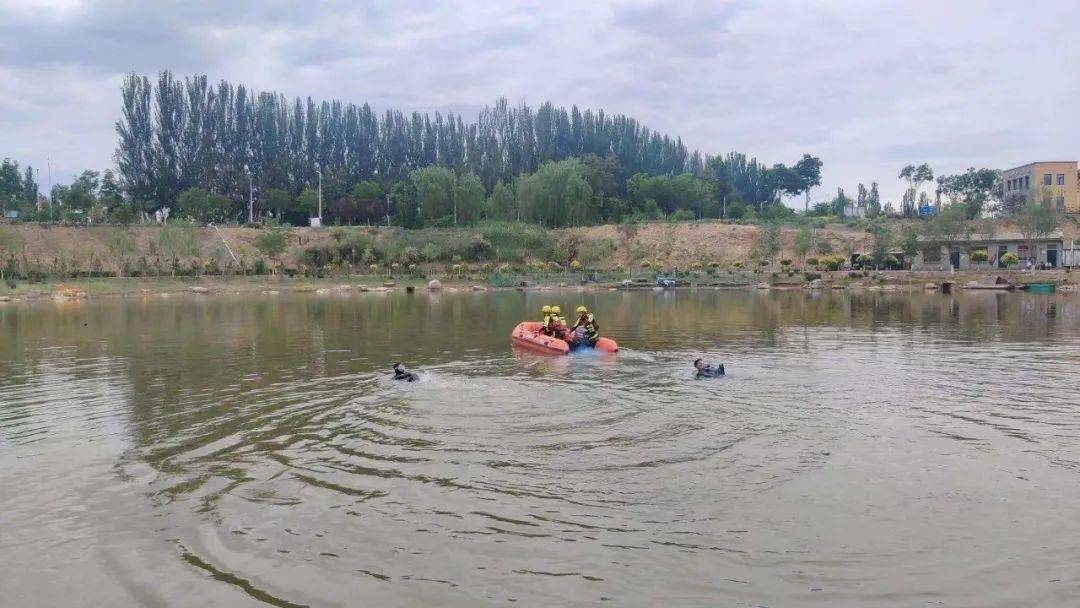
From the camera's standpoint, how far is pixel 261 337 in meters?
30.2

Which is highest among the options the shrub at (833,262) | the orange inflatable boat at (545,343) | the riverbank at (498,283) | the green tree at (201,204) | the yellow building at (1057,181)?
the yellow building at (1057,181)

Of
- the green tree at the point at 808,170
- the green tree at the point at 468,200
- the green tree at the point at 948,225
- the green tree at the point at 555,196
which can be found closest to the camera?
the green tree at the point at 948,225

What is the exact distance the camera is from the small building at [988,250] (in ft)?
260

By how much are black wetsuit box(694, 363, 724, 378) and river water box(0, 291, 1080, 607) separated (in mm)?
672

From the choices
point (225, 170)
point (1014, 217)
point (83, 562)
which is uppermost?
point (225, 170)

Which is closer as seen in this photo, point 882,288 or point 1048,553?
point 1048,553

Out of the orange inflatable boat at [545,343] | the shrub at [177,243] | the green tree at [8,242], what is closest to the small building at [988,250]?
the orange inflatable boat at [545,343]

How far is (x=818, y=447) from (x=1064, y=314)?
33.3 meters

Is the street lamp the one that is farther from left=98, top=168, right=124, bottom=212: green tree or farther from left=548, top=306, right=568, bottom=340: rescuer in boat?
left=548, top=306, right=568, bottom=340: rescuer in boat

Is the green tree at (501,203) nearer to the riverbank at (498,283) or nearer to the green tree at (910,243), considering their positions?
the riverbank at (498,283)

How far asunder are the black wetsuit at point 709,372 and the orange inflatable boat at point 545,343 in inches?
180

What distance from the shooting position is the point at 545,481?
418 inches

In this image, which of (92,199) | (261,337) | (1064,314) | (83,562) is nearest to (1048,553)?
(83,562)

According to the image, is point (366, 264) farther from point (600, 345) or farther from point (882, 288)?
point (600, 345)
